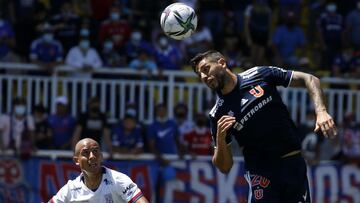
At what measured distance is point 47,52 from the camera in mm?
17469

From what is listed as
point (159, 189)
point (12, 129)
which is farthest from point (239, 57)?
point (12, 129)

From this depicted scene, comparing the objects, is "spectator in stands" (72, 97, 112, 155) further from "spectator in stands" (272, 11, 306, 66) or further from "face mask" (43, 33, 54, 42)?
"spectator in stands" (272, 11, 306, 66)

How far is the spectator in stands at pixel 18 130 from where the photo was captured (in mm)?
16547

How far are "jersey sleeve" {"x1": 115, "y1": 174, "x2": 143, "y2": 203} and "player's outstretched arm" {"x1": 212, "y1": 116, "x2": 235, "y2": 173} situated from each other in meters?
0.88

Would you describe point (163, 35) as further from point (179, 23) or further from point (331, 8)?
point (179, 23)

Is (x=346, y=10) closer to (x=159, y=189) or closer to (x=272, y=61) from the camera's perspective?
(x=272, y=61)

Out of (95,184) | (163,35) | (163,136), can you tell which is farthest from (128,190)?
(163,35)

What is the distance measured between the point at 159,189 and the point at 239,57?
311 cm

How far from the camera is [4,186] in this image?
16500 mm

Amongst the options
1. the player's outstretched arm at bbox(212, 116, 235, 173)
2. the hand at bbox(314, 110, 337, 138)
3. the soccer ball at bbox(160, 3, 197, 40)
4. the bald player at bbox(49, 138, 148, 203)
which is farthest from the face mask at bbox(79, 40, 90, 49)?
the hand at bbox(314, 110, 337, 138)

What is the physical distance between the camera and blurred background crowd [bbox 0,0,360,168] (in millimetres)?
16812

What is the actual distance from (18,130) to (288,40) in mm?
5386

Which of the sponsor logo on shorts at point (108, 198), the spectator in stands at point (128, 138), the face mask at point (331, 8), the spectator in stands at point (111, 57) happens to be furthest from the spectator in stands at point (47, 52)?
the sponsor logo on shorts at point (108, 198)

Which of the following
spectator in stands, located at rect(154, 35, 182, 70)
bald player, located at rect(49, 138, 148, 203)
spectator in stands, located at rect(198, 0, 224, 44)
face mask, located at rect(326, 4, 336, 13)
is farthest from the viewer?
face mask, located at rect(326, 4, 336, 13)
